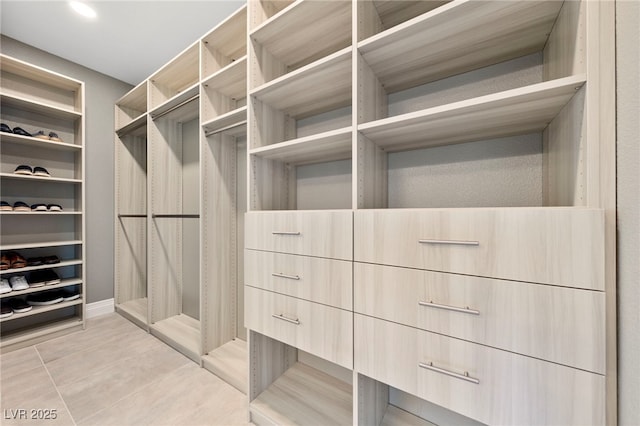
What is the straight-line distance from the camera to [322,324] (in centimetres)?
109

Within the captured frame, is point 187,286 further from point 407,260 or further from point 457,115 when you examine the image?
point 457,115

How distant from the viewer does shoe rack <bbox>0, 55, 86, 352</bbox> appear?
6.74 ft

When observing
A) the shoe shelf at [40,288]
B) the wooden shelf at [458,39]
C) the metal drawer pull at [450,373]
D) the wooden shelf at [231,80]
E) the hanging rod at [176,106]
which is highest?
the wooden shelf at [231,80]

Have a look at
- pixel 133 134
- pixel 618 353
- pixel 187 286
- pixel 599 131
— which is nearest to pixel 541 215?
pixel 599 131

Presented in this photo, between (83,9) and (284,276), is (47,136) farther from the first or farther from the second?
(284,276)

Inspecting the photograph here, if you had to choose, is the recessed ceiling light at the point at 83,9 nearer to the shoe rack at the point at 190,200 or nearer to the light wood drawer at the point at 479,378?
the shoe rack at the point at 190,200

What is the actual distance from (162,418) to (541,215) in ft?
6.22

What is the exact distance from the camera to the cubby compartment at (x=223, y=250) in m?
1.79

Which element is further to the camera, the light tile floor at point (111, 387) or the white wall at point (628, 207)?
the light tile floor at point (111, 387)

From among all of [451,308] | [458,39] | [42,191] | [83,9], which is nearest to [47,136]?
[42,191]

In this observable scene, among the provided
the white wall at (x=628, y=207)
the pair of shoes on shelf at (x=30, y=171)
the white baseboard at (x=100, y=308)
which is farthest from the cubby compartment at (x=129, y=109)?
the white wall at (x=628, y=207)

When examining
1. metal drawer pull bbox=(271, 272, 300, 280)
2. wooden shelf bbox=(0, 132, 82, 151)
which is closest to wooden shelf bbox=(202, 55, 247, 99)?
metal drawer pull bbox=(271, 272, 300, 280)

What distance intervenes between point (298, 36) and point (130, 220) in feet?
8.68

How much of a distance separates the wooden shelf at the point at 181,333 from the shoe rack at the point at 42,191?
757mm
